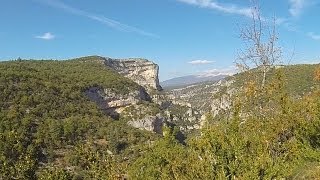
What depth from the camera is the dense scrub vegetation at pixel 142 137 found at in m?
16.7

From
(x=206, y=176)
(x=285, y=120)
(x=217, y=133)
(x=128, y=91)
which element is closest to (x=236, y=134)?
(x=217, y=133)

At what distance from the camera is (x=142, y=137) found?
477ft

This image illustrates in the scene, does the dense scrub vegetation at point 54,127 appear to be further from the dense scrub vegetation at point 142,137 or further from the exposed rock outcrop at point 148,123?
the exposed rock outcrop at point 148,123

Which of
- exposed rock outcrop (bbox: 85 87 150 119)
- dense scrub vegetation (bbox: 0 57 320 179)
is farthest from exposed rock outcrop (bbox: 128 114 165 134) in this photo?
exposed rock outcrop (bbox: 85 87 150 119)

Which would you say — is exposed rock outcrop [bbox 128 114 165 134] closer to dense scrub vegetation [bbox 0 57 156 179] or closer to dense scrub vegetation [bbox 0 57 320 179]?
dense scrub vegetation [bbox 0 57 156 179]

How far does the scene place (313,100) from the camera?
2447 centimetres

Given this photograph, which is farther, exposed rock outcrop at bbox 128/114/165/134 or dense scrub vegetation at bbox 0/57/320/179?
exposed rock outcrop at bbox 128/114/165/134

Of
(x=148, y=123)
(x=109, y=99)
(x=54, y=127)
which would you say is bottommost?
(x=148, y=123)

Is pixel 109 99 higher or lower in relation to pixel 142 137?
higher

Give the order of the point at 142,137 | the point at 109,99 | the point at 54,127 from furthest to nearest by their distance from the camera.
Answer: the point at 109,99
the point at 142,137
the point at 54,127

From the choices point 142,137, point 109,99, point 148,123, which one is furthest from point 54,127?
point 109,99

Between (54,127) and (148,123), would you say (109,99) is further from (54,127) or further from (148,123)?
(54,127)

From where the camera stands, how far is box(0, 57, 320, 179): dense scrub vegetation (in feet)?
54.7

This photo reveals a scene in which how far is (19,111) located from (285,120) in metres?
111
